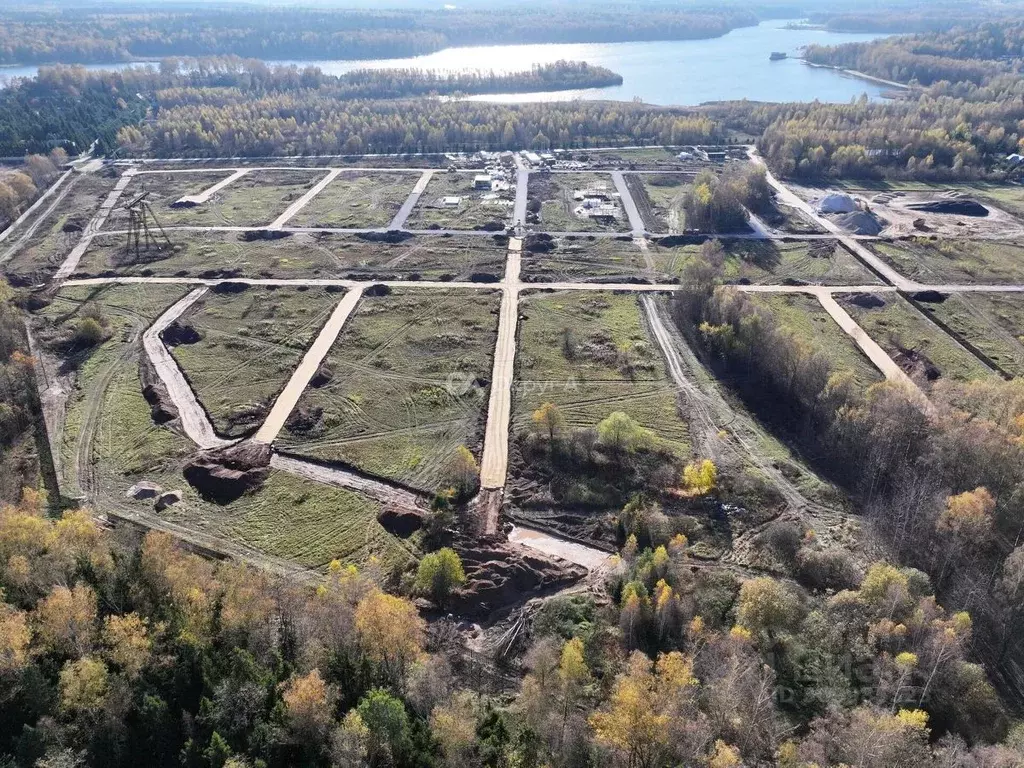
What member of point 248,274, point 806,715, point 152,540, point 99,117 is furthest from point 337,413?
point 99,117

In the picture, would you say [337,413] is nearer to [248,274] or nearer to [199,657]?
[199,657]

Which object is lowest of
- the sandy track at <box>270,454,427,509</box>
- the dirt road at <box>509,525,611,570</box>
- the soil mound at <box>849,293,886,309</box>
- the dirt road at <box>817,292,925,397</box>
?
the dirt road at <box>509,525,611,570</box>

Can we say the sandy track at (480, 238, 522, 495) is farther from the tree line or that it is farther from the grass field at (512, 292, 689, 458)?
the tree line

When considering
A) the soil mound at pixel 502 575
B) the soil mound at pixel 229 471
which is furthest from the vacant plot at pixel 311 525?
the soil mound at pixel 502 575

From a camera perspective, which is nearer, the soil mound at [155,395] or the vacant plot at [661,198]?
the soil mound at [155,395]

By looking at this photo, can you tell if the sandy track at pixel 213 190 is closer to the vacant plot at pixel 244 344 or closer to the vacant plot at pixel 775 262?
the vacant plot at pixel 244 344

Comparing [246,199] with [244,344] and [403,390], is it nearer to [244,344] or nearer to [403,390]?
[244,344]

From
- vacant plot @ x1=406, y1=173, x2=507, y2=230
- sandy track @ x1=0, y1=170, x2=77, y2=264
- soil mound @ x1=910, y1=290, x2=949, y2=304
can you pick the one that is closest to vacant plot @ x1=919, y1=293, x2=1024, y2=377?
soil mound @ x1=910, y1=290, x2=949, y2=304
